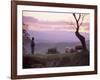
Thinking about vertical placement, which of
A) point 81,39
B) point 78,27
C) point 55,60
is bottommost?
point 55,60

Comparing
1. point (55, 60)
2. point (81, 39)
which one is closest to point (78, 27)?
point (81, 39)

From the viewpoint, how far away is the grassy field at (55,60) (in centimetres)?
215

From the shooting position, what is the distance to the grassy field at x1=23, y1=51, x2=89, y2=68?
2.15 meters

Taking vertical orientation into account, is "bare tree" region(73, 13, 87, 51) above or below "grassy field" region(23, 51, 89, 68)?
above

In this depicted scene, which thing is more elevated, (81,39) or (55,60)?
(81,39)

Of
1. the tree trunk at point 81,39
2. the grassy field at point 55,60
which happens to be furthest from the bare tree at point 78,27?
the grassy field at point 55,60

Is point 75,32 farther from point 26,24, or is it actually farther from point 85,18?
point 26,24

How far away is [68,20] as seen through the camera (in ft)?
7.45

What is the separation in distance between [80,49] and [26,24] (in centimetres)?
66

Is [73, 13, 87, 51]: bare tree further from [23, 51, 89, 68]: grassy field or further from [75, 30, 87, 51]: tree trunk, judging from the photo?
[23, 51, 89, 68]: grassy field

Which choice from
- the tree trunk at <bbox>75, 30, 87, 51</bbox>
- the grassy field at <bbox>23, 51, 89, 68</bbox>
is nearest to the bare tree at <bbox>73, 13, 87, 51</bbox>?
the tree trunk at <bbox>75, 30, 87, 51</bbox>

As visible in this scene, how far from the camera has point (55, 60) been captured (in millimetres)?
2230

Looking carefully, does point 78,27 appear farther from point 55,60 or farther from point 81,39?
point 55,60

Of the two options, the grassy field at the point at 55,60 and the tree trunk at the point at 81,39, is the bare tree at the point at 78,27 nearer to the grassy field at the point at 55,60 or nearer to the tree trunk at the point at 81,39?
the tree trunk at the point at 81,39
